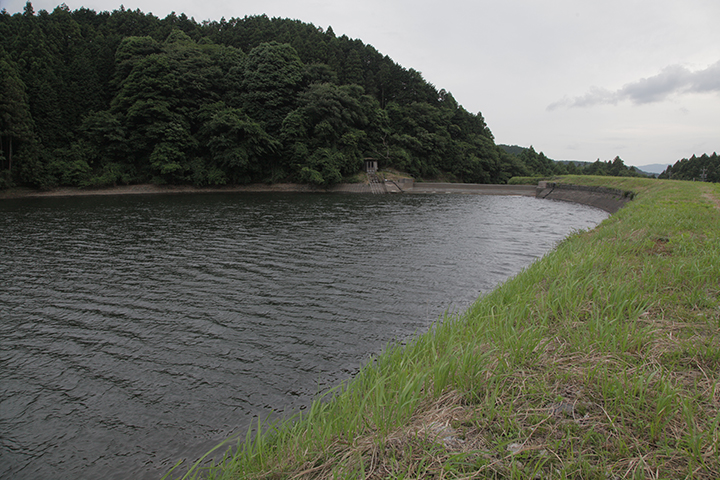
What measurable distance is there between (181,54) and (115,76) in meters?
9.24

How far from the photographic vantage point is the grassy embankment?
2.52 metres

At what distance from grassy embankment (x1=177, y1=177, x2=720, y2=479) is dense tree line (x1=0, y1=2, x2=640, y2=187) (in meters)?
43.7

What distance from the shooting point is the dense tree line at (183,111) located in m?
39.2

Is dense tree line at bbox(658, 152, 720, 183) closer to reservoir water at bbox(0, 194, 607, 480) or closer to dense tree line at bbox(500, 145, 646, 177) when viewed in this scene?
dense tree line at bbox(500, 145, 646, 177)

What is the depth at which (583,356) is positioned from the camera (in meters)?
3.79

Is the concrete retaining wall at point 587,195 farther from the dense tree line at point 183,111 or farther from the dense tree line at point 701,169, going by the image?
the dense tree line at point 701,169

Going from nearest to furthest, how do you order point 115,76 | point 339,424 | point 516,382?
point 339,424
point 516,382
point 115,76

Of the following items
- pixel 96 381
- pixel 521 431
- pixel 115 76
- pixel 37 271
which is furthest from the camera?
pixel 115 76

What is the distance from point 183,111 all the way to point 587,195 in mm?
49834

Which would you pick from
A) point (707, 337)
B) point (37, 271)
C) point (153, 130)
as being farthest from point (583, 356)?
point (153, 130)

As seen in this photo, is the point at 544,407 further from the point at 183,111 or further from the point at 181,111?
the point at 181,111

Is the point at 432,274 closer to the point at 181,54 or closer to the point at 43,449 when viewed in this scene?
the point at 43,449

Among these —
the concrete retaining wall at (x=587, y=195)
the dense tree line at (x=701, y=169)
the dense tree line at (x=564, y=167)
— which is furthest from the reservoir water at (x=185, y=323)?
the dense tree line at (x=564, y=167)

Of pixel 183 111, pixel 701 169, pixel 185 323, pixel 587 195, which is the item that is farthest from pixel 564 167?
pixel 185 323
